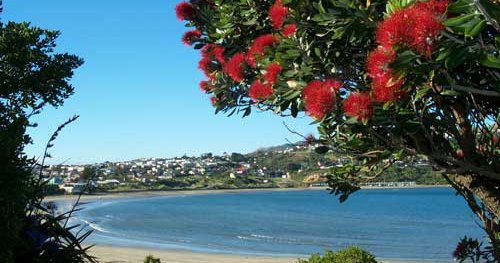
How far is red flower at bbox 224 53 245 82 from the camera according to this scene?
192 inches

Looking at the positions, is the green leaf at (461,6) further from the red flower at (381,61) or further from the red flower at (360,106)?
the red flower at (360,106)

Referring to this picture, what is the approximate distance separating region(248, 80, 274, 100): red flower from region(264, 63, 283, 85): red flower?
0.11 meters

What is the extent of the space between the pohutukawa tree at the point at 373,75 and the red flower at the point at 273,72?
0.01 metres

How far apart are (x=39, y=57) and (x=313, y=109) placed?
434cm

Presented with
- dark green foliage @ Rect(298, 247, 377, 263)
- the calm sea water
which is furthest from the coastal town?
dark green foliage @ Rect(298, 247, 377, 263)

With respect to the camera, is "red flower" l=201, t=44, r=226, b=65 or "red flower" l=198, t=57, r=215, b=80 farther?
"red flower" l=198, t=57, r=215, b=80

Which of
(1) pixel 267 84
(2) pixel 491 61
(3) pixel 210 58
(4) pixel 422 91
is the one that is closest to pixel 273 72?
(1) pixel 267 84

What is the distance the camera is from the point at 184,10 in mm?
5703

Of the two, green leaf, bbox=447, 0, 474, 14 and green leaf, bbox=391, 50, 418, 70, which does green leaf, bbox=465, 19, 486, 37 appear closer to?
green leaf, bbox=447, 0, 474, 14

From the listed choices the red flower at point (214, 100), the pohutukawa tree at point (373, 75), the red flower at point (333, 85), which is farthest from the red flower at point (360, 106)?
the red flower at point (214, 100)

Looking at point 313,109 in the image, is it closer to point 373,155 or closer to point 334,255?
point 373,155

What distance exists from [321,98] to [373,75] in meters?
0.42

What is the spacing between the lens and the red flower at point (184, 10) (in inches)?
224

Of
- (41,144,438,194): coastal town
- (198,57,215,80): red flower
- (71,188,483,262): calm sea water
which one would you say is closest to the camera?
(198,57,215,80): red flower
